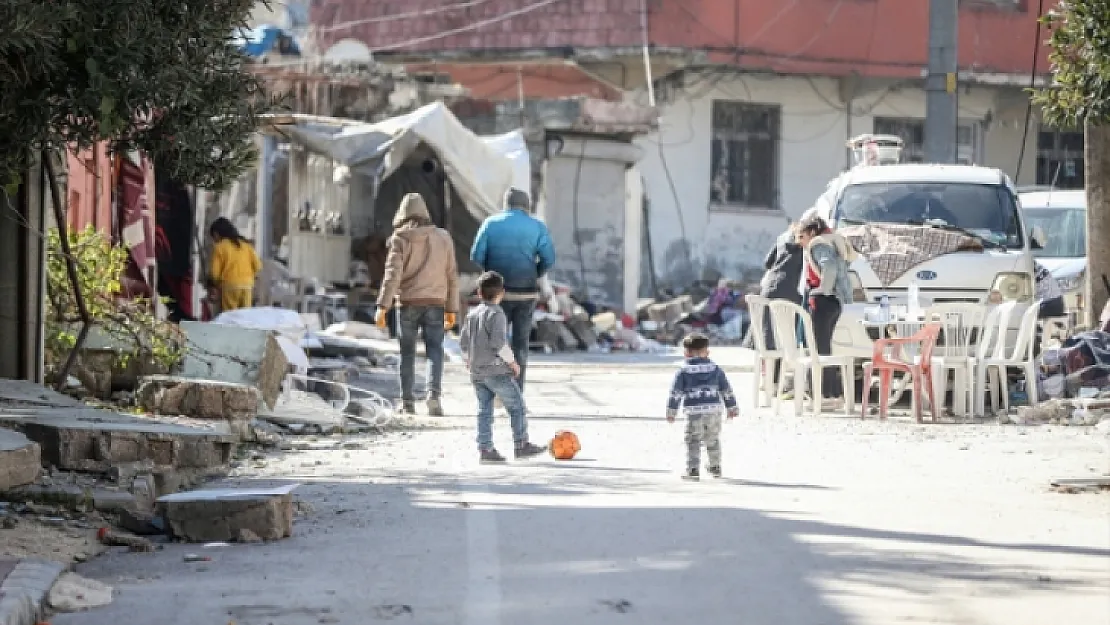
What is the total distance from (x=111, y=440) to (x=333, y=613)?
4587 mm

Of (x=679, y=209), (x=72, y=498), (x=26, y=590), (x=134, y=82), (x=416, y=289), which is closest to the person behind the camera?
(x=26, y=590)

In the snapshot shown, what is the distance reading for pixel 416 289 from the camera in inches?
656

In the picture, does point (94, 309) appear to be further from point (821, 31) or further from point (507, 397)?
point (821, 31)

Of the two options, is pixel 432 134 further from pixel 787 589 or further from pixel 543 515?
pixel 787 589

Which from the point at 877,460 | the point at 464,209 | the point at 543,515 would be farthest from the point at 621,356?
the point at 543,515

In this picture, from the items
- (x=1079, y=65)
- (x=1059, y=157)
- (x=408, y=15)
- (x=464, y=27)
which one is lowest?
(x=1079, y=65)

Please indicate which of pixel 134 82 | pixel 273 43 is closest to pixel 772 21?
pixel 273 43

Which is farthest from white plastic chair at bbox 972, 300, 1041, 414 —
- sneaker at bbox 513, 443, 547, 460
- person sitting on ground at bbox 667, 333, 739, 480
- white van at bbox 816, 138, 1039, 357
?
person sitting on ground at bbox 667, 333, 739, 480

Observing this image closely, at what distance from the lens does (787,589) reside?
710 cm

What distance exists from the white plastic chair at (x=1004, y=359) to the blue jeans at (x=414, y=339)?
476 centimetres

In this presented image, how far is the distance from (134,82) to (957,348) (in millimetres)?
8930

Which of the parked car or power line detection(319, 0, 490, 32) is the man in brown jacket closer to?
the parked car

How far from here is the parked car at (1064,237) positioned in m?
24.5

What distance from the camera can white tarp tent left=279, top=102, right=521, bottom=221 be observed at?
2422cm
